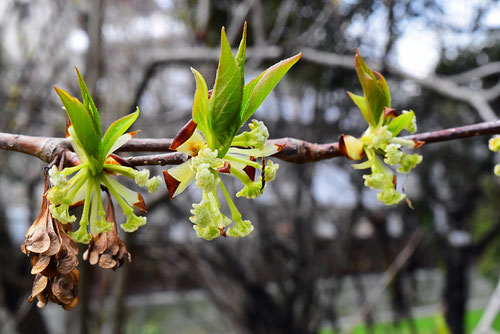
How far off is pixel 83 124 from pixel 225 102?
0.11 metres

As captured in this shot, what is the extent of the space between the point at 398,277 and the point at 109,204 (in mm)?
3766

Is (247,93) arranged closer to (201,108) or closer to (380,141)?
(201,108)

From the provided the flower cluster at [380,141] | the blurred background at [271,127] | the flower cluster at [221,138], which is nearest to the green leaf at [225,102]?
the flower cluster at [221,138]

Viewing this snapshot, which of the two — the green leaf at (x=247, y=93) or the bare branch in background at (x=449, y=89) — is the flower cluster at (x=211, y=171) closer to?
the green leaf at (x=247, y=93)

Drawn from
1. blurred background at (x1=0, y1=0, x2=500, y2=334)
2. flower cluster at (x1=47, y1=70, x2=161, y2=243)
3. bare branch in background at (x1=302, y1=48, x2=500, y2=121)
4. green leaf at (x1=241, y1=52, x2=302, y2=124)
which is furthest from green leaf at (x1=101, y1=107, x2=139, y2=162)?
blurred background at (x1=0, y1=0, x2=500, y2=334)

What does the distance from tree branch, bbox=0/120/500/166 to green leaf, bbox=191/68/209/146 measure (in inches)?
1.2

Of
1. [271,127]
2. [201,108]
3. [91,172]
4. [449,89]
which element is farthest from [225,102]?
[271,127]

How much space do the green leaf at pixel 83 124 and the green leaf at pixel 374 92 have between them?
242 mm

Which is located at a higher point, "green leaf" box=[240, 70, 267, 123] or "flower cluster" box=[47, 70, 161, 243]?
"green leaf" box=[240, 70, 267, 123]

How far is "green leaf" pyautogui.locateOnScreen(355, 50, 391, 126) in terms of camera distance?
1.37ft

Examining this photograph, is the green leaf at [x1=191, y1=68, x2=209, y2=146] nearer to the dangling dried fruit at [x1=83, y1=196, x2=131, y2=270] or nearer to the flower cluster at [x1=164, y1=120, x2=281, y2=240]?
the flower cluster at [x1=164, y1=120, x2=281, y2=240]

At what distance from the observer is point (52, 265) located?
14.3 inches

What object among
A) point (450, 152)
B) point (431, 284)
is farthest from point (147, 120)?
point (431, 284)

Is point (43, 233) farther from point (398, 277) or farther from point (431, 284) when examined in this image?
point (431, 284)
